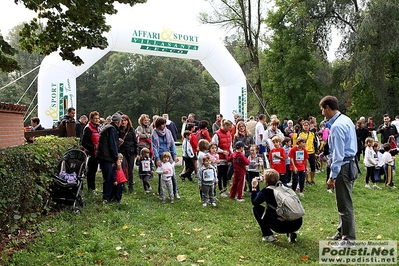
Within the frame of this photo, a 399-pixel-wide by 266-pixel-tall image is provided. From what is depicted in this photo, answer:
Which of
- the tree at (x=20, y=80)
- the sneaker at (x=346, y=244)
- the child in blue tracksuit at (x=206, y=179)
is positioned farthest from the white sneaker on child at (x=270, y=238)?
the tree at (x=20, y=80)

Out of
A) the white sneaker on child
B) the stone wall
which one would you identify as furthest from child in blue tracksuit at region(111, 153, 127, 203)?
the white sneaker on child

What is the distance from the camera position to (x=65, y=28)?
5.22 m

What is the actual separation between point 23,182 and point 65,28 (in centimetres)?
237

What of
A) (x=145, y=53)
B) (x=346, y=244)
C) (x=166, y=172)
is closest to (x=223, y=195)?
(x=166, y=172)

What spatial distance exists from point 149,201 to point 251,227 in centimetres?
246

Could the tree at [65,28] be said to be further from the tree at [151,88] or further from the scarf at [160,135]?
the tree at [151,88]

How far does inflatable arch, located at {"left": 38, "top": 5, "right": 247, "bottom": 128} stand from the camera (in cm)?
1244

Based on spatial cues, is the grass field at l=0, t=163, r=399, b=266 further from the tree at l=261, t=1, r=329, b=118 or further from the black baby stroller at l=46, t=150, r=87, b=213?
the tree at l=261, t=1, r=329, b=118

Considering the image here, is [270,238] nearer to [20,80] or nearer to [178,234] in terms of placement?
[178,234]

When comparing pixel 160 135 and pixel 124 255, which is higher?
pixel 160 135

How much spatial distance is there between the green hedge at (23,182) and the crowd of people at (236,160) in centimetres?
103

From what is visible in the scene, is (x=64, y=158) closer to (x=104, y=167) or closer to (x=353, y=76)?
(x=104, y=167)

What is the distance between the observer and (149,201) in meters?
7.70

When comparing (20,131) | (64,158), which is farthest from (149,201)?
(20,131)
